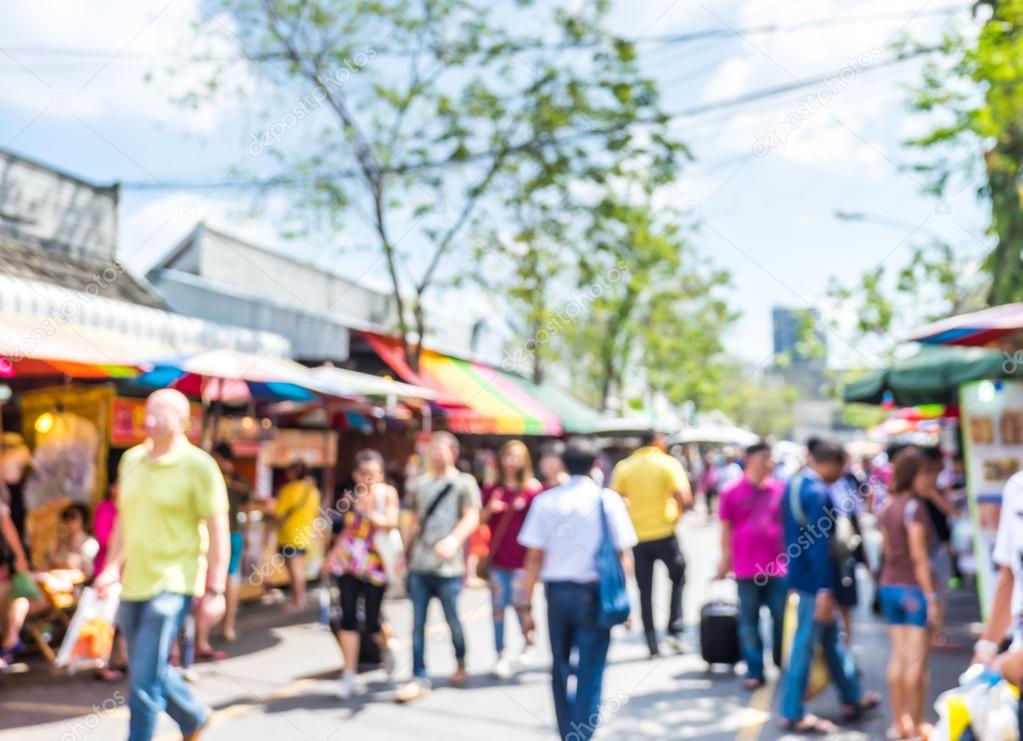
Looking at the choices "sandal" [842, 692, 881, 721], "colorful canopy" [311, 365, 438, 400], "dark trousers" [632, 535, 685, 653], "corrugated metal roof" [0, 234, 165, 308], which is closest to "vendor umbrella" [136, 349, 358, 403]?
"colorful canopy" [311, 365, 438, 400]

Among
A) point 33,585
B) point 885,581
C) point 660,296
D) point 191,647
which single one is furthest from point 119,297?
point 660,296

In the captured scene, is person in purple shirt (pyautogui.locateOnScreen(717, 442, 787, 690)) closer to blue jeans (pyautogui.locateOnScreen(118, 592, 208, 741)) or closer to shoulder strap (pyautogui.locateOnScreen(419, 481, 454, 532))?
shoulder strap (pyautogui.locateOnScreen(419, 481, 454, 532))

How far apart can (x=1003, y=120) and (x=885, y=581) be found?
175 inches

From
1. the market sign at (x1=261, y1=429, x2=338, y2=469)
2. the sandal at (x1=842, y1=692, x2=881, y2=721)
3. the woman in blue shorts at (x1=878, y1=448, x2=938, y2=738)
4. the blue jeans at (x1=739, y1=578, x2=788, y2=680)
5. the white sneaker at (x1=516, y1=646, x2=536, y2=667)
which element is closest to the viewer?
the woman in blue shorts at (x1=878, y1=448, x2=938, y2=738)

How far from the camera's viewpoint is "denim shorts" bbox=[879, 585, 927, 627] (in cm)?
483

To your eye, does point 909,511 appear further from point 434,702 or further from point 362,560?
point 362,560

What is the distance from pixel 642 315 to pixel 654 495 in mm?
24443

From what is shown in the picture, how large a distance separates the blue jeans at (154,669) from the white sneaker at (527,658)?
3289mm

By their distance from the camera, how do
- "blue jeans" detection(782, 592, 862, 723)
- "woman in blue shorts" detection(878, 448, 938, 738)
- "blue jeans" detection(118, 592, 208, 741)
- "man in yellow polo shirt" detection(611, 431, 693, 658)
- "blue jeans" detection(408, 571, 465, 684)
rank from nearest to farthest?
1. "blue jeans" detection(118, 592, 208, 741)
2. "woman in blue shorts" detection(878, 448, 938, 738)
3. "blue jeans" detection(782, 592, 862, 723)
4. "blue jeans" detection(408, 571, 465, 684)
5. "man in yellow polo shirt" detection(611, 431, 693, 658)

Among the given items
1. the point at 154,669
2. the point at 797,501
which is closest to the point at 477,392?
the point at 797,501

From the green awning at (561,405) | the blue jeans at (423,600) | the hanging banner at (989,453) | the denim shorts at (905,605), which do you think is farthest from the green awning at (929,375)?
the green awning at (561,405)

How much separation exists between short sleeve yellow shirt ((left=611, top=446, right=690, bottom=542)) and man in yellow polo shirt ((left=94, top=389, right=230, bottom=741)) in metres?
3.99

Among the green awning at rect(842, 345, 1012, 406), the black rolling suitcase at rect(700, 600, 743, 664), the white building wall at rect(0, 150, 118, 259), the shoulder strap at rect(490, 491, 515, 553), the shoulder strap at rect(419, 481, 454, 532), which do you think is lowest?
the black rolling suitcase at rect(700, 600, 743, 664)

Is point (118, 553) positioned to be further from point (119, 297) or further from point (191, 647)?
point (119, 297)
